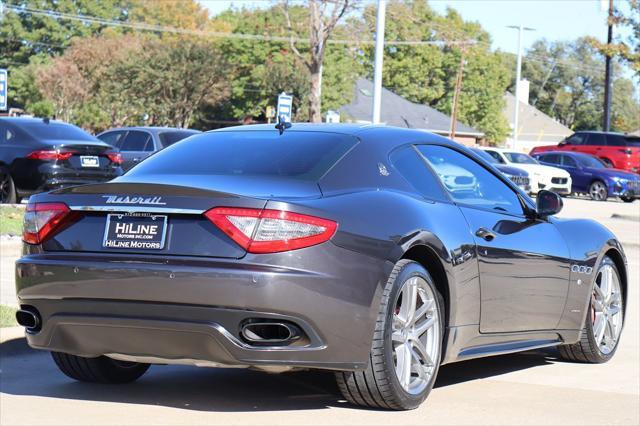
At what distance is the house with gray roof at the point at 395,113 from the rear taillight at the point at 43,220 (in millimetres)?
71526

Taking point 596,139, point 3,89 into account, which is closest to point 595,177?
point 596,139

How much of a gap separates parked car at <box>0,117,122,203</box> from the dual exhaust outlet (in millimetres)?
13635

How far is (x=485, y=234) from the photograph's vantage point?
6.46 metres

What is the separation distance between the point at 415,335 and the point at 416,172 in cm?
96

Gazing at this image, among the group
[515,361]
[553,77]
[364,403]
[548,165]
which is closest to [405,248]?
[364,403]

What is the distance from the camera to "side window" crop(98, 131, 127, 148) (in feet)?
81.9

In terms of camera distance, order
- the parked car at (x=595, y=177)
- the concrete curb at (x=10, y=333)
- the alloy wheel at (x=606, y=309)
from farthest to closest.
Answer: the parked car at (x=595, y=177), the alloy wheel at (x=606, y=309), the concrete curb at (x=10, y=333)

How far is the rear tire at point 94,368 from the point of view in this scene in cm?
632

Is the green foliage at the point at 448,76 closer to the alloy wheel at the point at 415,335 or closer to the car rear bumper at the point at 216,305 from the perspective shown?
the alloy wheel at the point at 415,335

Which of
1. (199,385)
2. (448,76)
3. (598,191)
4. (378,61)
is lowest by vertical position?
(598,191)

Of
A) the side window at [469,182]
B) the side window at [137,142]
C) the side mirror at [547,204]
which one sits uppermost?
the side window at [469,182]

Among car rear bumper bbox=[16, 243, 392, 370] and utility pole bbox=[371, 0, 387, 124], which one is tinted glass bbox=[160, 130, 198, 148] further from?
car rear bumper bbox=[16, 243, 392, 370]

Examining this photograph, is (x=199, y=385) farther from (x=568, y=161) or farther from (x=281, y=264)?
(x=568, y=161)

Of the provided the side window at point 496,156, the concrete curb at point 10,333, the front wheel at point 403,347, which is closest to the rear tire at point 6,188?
the concrete curb at point 10,333
